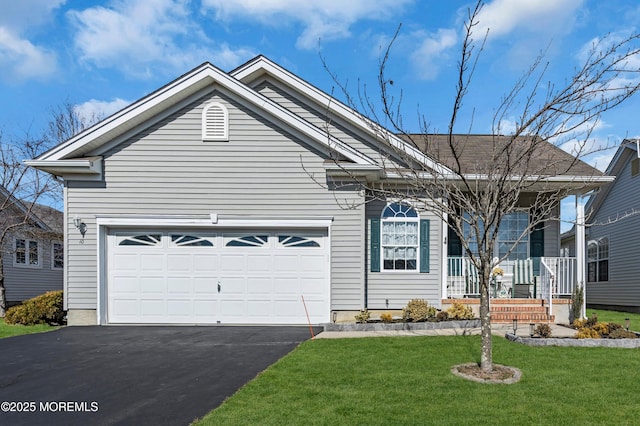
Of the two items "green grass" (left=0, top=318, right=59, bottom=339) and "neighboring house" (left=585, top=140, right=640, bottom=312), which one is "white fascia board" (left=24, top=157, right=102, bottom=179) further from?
"neighboring house" (left=585, top=140, right=640, bottom=312)

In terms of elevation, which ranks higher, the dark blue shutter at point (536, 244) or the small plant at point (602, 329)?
the dark blue shutter at point (536, 244)

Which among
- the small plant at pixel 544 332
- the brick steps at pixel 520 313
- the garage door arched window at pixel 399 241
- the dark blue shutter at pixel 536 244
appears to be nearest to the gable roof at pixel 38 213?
the garage door arched window at pixel 399 241

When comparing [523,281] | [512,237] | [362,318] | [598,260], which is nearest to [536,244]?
[512,237]

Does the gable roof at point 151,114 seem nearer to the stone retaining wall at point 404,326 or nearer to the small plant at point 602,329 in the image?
the stone retaining wall at point 404,326

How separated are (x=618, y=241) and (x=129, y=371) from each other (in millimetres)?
17395

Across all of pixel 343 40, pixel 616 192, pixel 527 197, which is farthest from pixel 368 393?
pixel 616 192

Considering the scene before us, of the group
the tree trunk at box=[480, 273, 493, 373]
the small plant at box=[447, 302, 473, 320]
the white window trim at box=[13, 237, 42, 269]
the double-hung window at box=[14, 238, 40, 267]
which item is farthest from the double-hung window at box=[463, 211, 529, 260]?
the double-hung window at box=[14, 238, 40, 267]

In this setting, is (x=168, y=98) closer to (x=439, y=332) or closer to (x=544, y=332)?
(x=439, y=332)

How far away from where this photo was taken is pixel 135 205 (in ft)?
36.3

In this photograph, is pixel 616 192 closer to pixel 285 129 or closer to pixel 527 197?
pixel 527 197

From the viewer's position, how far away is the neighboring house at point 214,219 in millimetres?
10984

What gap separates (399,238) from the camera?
1170 centimetres

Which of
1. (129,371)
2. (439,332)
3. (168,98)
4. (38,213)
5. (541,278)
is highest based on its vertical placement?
(168,98)

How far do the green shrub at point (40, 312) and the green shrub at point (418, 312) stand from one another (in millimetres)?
8604
